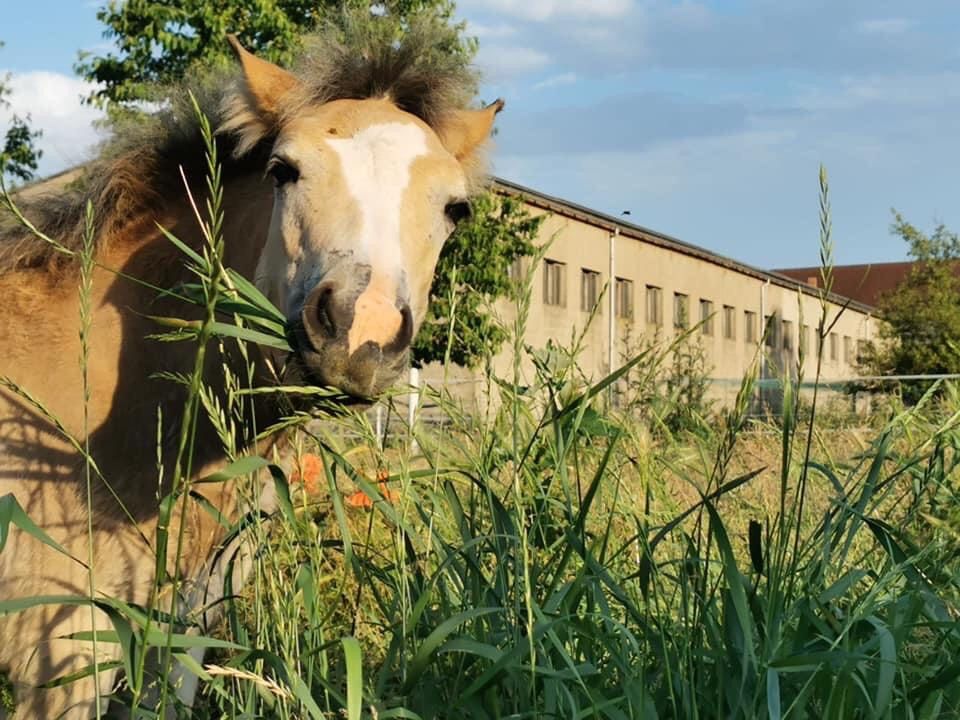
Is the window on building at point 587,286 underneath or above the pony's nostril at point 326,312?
above

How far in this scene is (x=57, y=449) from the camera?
3.23 meters

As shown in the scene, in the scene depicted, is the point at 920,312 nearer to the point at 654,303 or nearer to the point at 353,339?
the point at 654,303

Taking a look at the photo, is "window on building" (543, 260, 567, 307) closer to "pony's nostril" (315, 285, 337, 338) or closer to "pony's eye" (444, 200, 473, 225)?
"pony's eye" (444, 200, 473, 225)

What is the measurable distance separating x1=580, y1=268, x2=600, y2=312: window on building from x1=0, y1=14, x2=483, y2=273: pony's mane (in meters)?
34.6

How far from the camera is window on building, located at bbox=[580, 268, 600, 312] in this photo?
126ft

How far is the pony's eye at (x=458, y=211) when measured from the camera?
11.9ft

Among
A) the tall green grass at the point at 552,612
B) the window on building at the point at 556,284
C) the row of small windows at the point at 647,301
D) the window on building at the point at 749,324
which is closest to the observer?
the tall green grass at the point at 552,612

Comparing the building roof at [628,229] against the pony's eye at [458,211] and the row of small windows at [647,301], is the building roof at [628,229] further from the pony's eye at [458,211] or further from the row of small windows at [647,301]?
the pony's eye at [458,211]

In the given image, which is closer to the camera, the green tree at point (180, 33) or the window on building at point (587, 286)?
the green tree at point (180, 33)

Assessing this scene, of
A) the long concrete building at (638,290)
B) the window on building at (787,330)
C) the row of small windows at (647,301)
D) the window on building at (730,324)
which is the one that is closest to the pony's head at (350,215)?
the long concrete building at (638,290)

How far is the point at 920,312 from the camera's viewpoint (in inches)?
1417

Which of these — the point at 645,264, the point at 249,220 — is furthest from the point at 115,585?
the point at 645,264

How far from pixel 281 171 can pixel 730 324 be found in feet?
157

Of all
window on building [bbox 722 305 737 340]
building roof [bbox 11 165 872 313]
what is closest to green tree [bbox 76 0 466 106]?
building roof [bbox 11 165 872 313]
